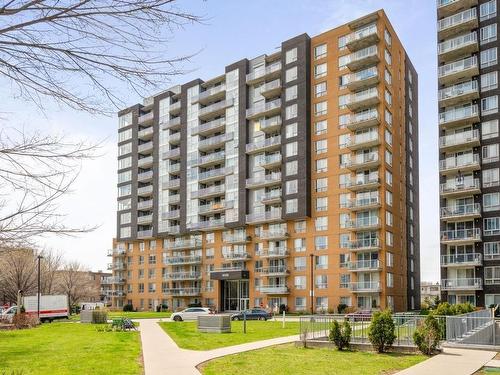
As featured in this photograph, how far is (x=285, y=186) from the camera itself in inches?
2852

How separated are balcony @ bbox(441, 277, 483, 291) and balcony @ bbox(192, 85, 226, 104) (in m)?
42.8

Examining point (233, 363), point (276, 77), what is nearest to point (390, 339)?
point (233, 363)

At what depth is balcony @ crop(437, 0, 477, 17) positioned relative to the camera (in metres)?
62.0

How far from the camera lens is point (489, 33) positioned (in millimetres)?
60062

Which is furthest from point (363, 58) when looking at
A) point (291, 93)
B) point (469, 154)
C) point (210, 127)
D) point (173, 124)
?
point (173, 124)

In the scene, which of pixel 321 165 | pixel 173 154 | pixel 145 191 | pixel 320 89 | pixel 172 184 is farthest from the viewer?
pixel 145 191

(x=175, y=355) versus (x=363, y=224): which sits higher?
(x=363, y=224)

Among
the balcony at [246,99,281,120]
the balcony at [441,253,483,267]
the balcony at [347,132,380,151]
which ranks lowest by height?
the balcony at [441,253,483,267]

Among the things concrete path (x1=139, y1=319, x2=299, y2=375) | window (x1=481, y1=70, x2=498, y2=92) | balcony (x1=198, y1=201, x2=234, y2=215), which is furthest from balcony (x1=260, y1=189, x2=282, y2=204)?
concrete path (x1=139, y1=319, x2=299, y2=375)

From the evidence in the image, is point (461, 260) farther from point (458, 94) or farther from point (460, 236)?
point (458, 94)

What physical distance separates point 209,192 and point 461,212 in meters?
36.9

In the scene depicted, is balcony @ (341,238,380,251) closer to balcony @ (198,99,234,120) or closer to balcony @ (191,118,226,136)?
balcony @ (191,118,226,136)

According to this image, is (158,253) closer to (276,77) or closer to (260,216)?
(260,216)

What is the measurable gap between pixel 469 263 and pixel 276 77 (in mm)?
35761
